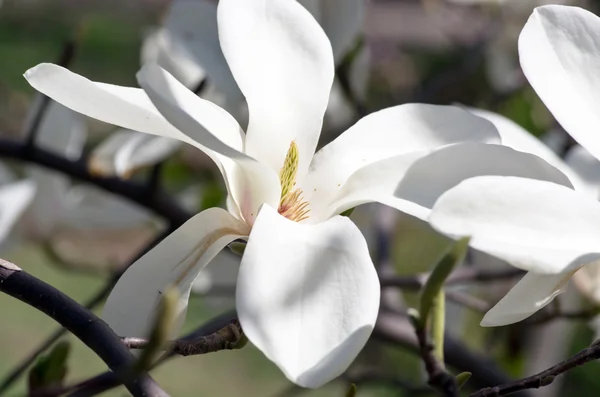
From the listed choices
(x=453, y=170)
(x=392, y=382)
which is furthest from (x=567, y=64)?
(x=392, y=382)

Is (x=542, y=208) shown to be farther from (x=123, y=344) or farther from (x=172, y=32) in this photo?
(x=172, y=32)

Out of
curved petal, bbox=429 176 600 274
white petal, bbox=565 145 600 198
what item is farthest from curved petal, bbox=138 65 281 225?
white petal, bbox=565 145 600 198

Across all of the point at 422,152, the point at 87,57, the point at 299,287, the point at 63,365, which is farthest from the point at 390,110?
the point at 87,57

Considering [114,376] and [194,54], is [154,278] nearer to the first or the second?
→ [114,376]

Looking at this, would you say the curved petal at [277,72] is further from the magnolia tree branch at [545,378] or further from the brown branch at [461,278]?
the brown branch at [461,278]

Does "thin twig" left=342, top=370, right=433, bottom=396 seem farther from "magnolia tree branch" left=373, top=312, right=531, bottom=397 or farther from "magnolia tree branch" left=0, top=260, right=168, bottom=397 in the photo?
"magnolia tree branch" left=0, top=260, right=168, bottom=397
